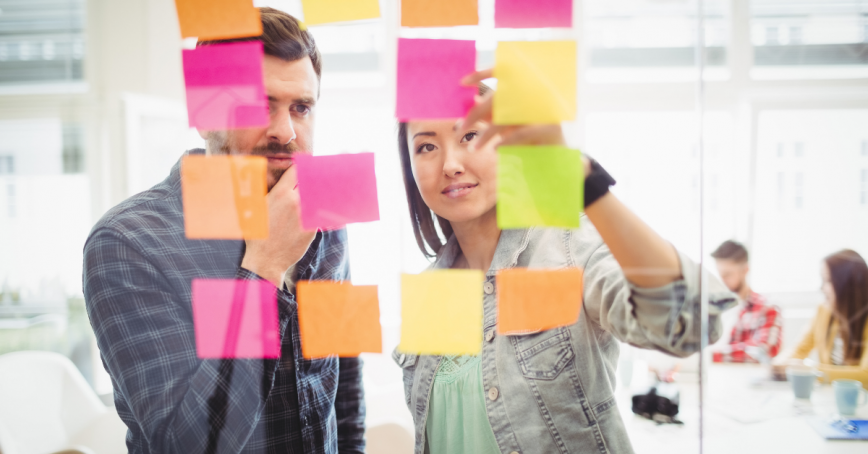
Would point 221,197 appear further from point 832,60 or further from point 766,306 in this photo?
point 832,60

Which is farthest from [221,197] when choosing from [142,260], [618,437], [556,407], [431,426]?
[618,437]

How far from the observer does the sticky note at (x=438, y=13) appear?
0.76 m

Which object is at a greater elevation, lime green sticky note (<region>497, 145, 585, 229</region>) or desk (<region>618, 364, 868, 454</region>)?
lime green sticky note (<region>497, 145, 585, 229</region>)

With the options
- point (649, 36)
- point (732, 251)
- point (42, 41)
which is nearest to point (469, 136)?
point (649, 36)

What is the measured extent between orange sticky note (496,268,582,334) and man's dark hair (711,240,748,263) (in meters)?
0.30

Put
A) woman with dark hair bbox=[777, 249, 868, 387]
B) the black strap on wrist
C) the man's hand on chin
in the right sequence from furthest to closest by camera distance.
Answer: woman with dark hair bbox=[777, 249, 868, 387] < the man's hand on chin < the black strap on wrist

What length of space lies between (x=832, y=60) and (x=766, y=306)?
1.57ft

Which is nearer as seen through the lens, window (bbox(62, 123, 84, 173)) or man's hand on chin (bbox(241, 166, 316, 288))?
man's hand on chin (bbox(241, 166, 316, 288))

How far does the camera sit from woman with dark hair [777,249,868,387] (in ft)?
2.91

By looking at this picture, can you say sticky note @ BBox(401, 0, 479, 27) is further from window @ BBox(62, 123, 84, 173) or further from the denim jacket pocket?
window @ BBox(62, 123, 84, 173)

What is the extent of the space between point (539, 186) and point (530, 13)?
0.28 m

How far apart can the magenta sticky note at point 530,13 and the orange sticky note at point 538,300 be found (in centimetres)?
39

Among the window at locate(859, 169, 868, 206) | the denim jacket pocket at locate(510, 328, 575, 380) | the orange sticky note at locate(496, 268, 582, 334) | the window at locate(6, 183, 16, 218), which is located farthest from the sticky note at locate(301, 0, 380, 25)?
the window at locate(859, 169, 868, 206)

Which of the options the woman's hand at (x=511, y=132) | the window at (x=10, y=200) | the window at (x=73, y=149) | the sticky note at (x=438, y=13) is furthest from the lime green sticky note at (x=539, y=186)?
the window at (x=10, y=200)
